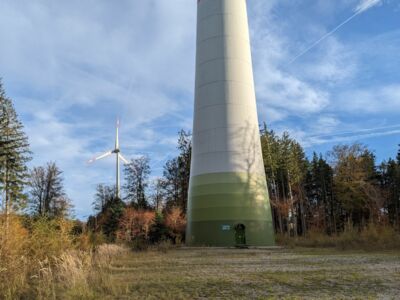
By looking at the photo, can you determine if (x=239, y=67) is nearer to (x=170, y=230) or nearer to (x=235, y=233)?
(x=235, y=233)

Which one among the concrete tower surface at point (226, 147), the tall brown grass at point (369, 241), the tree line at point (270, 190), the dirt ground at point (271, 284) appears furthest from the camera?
A: the tree line at point (270, 190)

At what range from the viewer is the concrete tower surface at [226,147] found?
27062 mm

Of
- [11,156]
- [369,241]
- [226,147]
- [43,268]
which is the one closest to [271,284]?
[43,268]

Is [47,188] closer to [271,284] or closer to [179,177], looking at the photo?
[179,177]

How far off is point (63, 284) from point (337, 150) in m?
51.8

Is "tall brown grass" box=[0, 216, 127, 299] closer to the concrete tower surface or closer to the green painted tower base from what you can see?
the green painted tower base

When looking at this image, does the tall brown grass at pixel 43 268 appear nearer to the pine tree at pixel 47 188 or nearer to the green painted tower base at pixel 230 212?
the green painted tower base at pixel 230 212

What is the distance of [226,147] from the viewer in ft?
91.6

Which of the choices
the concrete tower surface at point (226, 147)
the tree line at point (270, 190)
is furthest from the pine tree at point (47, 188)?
the concrete tower surface at point (226, 147)

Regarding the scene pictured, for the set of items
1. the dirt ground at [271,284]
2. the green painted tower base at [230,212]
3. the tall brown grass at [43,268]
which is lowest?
the dirt ground at [271,284]

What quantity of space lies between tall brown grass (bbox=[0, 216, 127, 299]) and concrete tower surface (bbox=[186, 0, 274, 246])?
14773mm

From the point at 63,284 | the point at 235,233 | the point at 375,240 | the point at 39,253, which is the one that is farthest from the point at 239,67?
the point at 63,284

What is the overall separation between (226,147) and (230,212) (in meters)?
4.44

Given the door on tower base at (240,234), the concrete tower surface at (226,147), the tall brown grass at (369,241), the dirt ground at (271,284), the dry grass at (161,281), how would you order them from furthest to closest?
the concrete tower surface at (226,147), the door on tower base at (240,234), the tall brown grass at (369,241), the dry grass at (161,281), the dirt ground at (271,284)
